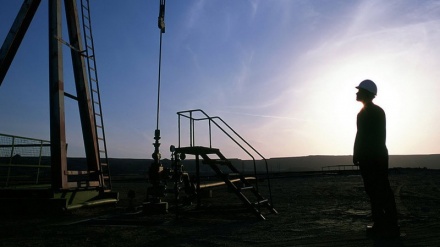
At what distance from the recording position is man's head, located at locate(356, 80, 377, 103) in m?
5.39

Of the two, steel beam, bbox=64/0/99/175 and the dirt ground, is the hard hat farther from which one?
A: steel beam, bbox=64/0/99/175

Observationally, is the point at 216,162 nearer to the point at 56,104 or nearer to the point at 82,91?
the point at 56,104

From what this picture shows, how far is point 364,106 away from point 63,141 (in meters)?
7.24

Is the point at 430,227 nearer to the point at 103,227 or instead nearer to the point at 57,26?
the point at 103,227

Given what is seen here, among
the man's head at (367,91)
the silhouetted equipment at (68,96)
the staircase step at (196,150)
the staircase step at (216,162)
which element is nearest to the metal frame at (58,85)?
the silhouetted equipment at (68,96)

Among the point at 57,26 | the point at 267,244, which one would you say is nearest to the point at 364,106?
the point at 267,244

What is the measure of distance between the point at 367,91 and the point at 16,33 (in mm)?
8841

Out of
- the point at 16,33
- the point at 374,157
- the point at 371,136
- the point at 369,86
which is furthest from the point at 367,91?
the point at 16,33

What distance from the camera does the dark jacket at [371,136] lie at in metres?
5.14

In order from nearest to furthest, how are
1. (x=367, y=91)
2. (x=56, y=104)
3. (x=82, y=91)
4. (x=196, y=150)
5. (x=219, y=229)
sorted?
(x=367, y=91) → (x=219, y=229) → (x=196, y=150) → (x=56, y=104) → (x=82, y=91)

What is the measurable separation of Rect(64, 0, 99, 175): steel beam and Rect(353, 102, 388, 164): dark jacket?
7.82 meters

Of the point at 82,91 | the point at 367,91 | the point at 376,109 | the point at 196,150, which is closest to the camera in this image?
the point at 376,109

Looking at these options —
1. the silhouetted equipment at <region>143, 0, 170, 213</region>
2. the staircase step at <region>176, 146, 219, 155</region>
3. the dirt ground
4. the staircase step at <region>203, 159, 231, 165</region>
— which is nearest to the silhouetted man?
the dirt ground

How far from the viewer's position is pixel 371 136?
5.19m
